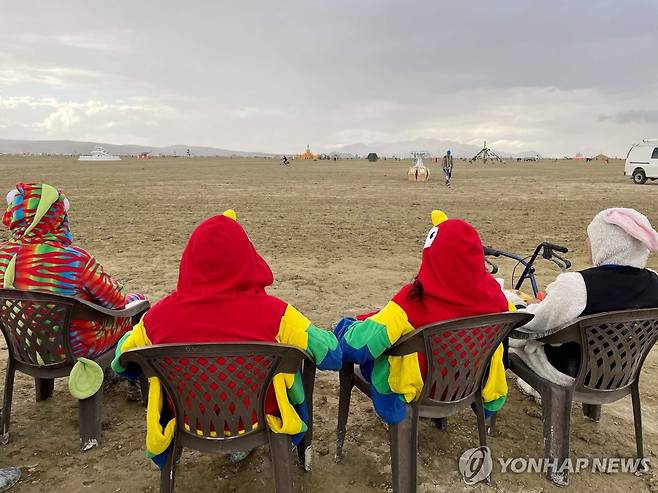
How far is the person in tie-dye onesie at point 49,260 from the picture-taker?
3.05m

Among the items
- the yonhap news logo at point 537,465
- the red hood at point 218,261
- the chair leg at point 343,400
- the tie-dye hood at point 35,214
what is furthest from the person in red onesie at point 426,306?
the tie-dye hood at point 35,214

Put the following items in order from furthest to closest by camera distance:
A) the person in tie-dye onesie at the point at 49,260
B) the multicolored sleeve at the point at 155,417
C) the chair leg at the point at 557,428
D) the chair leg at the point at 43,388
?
the chair leg at the point at 43,388
the person in tie-dye onesie at the point at 49,260
the chair leg at the point at 557,428
the multicolored sleeve at the point at 155,417

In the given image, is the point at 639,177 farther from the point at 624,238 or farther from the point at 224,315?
the point at 224,315

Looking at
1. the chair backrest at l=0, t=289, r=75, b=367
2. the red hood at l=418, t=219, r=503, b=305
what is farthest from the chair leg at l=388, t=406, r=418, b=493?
the chair backrest at l=0, t=289, r=75, b=367

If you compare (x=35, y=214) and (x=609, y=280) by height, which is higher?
(x=35, y=214)

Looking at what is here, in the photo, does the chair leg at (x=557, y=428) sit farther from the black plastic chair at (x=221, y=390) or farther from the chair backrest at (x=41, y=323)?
the chair backrest at (x=41, y=323)

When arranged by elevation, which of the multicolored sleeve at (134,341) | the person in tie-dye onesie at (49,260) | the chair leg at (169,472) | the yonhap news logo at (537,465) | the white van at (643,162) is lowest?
the yonhap news logo at (537,465)

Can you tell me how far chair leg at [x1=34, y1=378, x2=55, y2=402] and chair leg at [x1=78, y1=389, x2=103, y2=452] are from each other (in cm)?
76

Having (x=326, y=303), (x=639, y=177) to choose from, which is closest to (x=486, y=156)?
(x=639, y=177)

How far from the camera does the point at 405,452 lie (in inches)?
99.0

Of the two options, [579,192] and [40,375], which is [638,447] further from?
[579,192]

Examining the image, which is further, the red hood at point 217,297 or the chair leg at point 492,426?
the chair leg at point 492,426

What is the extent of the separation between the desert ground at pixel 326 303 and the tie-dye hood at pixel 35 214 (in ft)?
4.23

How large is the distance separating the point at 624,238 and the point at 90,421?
10.7 feet
